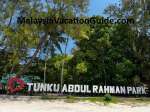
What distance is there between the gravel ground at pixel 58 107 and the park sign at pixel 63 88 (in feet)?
11.9

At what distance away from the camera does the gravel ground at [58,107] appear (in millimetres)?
23048

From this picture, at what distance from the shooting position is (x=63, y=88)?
31797mm

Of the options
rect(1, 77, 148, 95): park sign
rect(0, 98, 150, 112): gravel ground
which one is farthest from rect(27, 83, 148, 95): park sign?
rect(0, 98, 150, 112): gravel ground

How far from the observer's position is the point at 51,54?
36.0 m

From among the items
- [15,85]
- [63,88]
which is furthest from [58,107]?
[15,85]

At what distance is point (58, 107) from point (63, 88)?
7.31 meters

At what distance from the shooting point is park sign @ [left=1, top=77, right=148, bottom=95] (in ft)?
103

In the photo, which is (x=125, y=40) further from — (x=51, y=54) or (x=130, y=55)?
(x=51, y=54)

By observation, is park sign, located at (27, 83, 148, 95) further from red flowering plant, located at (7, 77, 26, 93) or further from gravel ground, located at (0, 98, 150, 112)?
gravel ground, located at (0, 98, 150, 112)

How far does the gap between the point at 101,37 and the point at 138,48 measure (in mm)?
3726

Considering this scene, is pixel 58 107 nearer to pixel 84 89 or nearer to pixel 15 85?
pixel 84 89

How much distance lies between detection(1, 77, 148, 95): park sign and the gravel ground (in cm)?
363

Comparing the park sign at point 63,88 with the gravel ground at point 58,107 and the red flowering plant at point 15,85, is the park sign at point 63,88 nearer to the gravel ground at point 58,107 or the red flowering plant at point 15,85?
the red flowering plant at point 15,85

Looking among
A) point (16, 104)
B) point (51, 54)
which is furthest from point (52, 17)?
point (16, 104)
